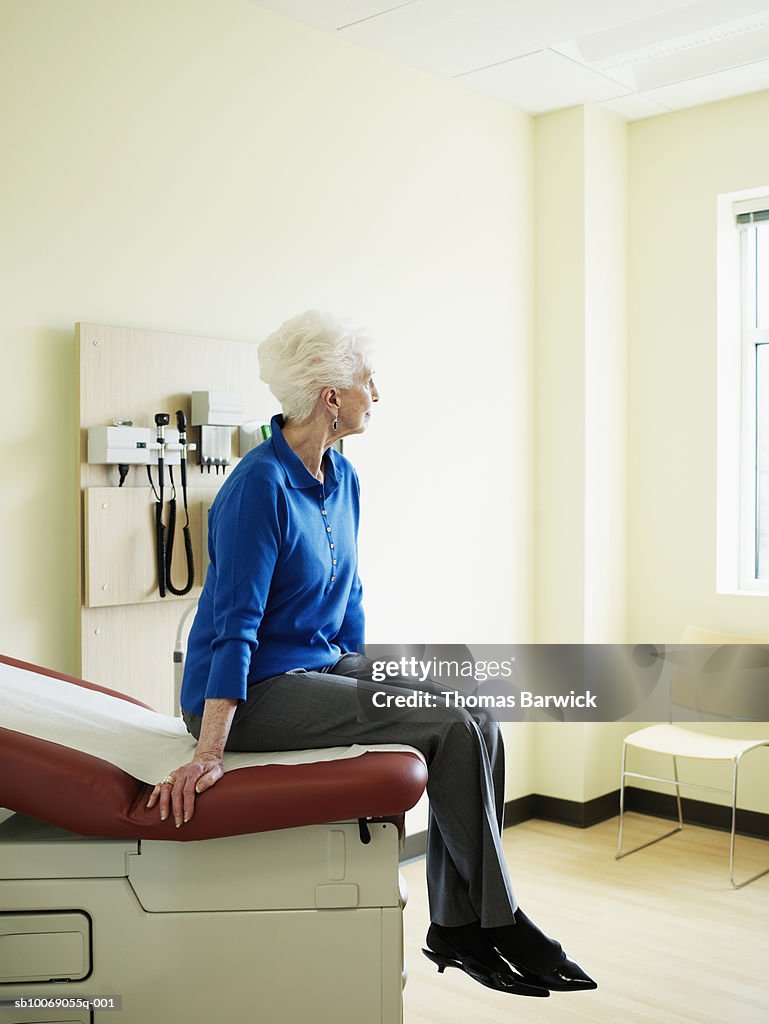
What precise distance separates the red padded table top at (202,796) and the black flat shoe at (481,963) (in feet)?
1.01

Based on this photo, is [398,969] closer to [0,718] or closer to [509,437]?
[0,718]

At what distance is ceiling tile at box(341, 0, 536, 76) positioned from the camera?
3271mm

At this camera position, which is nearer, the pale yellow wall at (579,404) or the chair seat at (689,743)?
the chair seat at (689,743)

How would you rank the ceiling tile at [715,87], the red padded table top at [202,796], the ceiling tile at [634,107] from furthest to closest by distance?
the ceiling tile at [634,107]
the ceiling tile at [715,87]
the red padded table top at [202,796]

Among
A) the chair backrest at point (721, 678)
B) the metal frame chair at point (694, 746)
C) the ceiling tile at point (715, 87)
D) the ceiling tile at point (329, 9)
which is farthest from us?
the chair backrest at point (721, 678)

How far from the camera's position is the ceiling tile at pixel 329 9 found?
3.17 m

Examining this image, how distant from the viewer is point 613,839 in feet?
13.3

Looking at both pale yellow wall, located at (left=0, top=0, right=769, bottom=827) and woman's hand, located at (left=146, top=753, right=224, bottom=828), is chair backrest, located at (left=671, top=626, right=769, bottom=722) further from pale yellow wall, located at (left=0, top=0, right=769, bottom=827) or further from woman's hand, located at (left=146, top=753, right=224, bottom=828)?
woman's hand, located at (left=146, top=753, right=224, bottom=828)

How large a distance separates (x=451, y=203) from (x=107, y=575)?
193cm

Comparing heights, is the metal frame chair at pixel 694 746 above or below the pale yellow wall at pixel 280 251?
below

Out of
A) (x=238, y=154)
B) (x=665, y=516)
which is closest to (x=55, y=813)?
(x=238, y=154)

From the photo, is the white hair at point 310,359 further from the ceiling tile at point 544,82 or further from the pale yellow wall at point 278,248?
the ceiling tile at point 544,82

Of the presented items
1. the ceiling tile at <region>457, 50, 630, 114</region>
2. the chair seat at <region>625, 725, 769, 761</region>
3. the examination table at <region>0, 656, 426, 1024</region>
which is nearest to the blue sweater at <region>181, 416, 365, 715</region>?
the examination table at <region>0, 656, 426, 1024</region>

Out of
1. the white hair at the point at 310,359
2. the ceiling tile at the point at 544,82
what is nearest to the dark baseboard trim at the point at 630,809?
Result: the white hair at the point at 310,359
